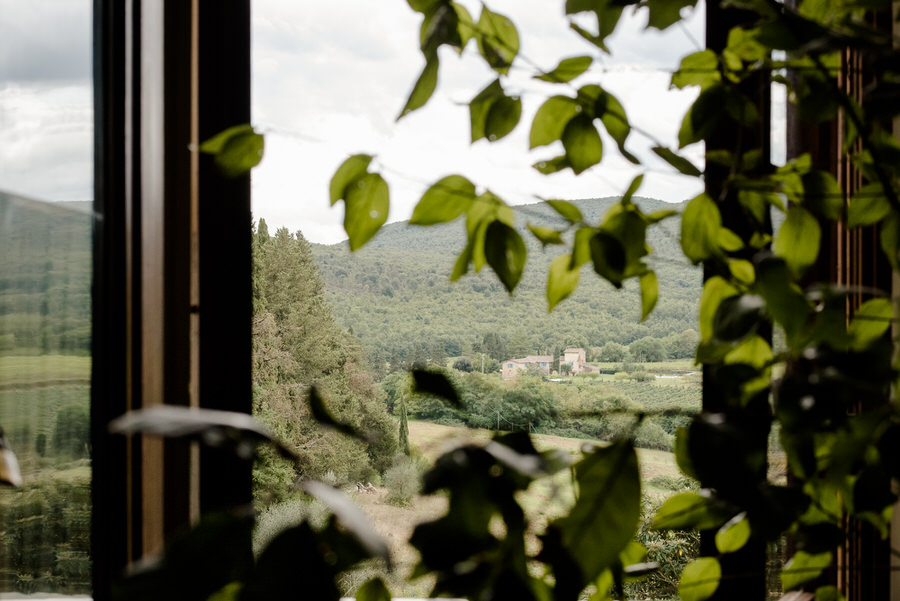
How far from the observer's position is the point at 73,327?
0.51 meters

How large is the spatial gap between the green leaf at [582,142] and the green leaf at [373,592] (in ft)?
1.14

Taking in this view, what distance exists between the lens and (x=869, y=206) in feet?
1.59

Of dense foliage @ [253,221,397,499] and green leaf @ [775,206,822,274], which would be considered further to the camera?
dense foliage @ [253,221,397,499]

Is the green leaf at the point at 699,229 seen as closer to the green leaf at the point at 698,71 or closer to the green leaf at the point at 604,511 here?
the green leaf at the point at 698,71

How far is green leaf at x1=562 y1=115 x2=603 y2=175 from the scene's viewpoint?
18.9 inches

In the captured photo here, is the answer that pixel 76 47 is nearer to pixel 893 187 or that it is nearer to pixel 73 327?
pixel 73 327

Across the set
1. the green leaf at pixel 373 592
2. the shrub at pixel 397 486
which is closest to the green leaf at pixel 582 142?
the green leaf at pixel 373 592

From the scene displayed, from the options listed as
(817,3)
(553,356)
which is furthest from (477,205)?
(553,356)

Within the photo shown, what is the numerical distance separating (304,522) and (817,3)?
21.7 inches

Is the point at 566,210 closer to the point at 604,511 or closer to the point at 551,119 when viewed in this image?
the point at 551,119

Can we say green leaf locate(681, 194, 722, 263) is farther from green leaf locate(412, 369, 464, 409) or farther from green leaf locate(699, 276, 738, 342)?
green leaf locate(412, 369, 464, 409)

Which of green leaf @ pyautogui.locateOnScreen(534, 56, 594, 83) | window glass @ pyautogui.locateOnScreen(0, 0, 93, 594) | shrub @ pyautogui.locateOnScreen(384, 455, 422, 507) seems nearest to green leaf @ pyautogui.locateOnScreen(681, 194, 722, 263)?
green leaf @ pyautogui.locateOnScreen(534, 56, 594, 83)

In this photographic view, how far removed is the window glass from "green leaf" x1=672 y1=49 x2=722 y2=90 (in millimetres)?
512

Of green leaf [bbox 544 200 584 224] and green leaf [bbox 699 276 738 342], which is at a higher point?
green leaf [bbox 544 200 584 224]
